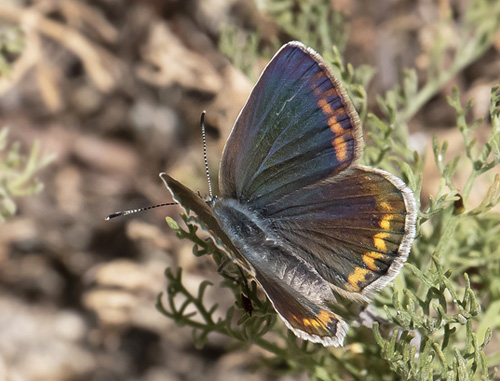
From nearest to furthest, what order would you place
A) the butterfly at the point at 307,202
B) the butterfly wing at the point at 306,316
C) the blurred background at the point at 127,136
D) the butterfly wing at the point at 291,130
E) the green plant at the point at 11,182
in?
1. the butterfly wing at the point at 306,316
2. the butterfly at the point at 307,202
3. the butterfly wing at the point at 291,130
4. the green plant at the point at 11,182
5. the blurred background at the point at 127,136

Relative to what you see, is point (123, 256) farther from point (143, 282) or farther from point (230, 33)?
point (230, 33)

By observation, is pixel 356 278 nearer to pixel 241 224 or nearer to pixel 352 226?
pixel 352 226

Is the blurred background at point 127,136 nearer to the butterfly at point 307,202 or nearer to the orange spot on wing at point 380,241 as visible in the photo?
the butterfly at point 307,202

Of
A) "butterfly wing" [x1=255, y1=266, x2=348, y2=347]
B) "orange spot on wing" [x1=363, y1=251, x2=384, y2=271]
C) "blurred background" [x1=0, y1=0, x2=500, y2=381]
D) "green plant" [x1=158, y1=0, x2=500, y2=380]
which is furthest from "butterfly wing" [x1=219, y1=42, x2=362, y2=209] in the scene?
"blurred background" [x1=0, y1=0, x2=500, y2=381]

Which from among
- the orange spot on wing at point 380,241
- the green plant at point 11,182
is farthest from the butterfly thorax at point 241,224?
the green plant at point 11,182

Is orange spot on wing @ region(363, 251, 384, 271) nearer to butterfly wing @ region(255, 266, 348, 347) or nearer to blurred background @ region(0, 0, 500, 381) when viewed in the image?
butterfly wing @ region(255, 266, 348, 347)

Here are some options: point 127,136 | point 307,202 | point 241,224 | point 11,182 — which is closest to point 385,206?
point 307,202
